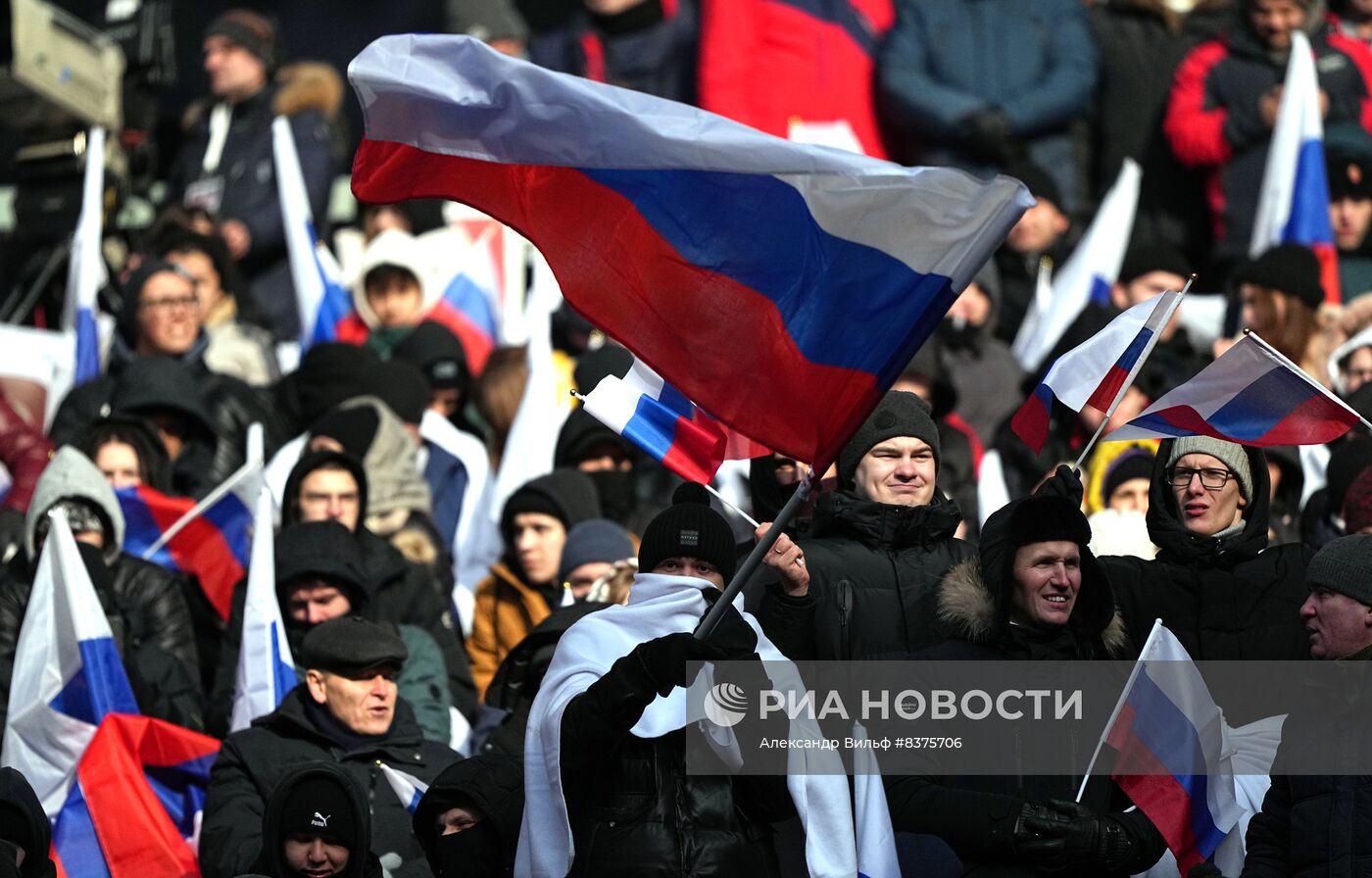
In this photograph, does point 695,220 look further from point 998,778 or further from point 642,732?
point 998,778

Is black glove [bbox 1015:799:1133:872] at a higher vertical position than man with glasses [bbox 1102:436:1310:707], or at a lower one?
lower

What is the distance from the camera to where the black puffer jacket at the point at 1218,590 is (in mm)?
6770

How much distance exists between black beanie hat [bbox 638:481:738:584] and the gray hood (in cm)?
297

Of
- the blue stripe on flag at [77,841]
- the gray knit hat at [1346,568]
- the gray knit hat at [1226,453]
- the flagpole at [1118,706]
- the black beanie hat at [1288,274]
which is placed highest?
the black beanie hat at [1288,274]

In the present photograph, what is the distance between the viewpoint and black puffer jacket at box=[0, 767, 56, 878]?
259 inches

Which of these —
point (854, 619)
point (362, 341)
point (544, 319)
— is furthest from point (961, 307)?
point (854, 619)

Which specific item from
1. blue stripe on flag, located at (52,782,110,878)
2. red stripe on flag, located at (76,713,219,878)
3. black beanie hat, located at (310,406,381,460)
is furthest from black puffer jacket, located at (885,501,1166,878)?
black beanie hat, located at (310,406,381,460)

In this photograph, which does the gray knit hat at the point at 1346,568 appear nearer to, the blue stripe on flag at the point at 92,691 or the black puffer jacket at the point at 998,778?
the black puffer jacket at the point at 998,778

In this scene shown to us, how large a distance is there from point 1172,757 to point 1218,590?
682mm

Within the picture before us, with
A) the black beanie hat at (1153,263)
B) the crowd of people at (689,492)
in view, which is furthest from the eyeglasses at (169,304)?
the black beanie hat at (1153,263)

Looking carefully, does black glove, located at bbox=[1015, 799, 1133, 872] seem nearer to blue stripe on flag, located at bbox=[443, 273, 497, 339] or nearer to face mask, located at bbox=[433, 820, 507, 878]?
face mask, located at bbox=[433, 820, 507, 878]

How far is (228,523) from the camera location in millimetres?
9289

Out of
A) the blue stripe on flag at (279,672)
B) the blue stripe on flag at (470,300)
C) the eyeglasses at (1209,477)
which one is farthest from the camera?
the blue stripe on flag at (470,300)

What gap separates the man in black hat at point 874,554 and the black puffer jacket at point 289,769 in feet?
4.32
